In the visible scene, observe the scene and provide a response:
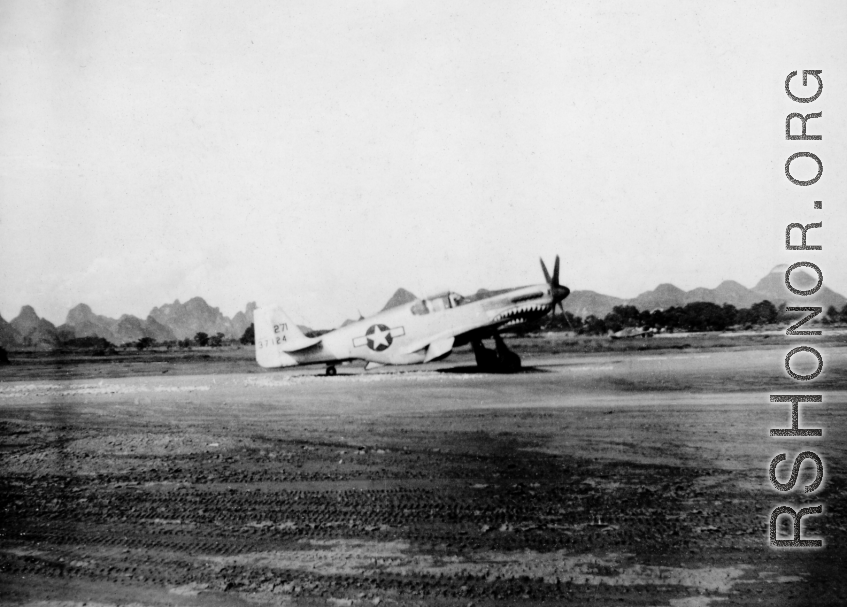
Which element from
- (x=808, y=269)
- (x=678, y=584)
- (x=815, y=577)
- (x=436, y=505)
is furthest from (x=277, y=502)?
(x=808, y=269)

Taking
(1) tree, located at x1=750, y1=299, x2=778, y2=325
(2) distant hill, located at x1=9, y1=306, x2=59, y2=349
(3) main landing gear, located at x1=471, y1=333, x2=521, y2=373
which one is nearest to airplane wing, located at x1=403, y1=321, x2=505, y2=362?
(3) main landing gear, located at x1=471, y1=333, x2=521, y2=373

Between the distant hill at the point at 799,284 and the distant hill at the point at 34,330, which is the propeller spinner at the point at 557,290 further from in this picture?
the distant hill at the point at 34,330

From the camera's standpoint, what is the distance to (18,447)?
8.32m

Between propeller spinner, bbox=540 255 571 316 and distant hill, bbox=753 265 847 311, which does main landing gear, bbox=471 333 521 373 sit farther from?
distant hill, bbox=753 265 847 311

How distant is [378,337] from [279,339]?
2687 millimetres

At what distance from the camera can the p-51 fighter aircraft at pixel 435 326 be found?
13.4 m

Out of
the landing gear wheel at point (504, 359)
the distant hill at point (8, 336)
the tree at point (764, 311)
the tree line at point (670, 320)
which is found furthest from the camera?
the tree line at point (670, 320)

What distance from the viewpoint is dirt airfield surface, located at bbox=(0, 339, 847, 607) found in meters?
4.49

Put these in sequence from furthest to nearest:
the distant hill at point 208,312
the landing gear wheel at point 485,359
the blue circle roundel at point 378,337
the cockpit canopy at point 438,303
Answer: the landing gear wheel at point 485,359
the blue circle roundel at point 378,337
the cockpit canopy at point 438,303
the distant hill at point 208,312

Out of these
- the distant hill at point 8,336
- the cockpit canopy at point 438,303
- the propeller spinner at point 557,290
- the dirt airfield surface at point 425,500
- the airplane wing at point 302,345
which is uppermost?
the propeller spinner at point 557,290

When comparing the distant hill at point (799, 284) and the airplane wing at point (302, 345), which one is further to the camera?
the airplane wing at point (302, 345)

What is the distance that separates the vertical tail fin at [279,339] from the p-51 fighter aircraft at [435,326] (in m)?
0.03

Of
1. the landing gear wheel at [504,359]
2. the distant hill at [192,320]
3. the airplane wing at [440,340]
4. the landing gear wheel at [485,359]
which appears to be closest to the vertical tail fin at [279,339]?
the distant hill at [192,320]

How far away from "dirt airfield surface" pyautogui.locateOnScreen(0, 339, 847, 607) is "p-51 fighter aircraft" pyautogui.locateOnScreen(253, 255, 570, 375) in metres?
2.71
